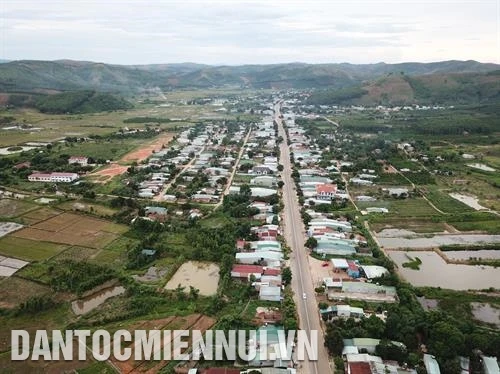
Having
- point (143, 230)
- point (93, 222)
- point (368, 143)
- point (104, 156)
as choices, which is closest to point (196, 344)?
point (143, 230)

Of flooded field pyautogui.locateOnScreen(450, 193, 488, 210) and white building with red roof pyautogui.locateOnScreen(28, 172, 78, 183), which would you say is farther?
white building with red roof pyautogui.locateOnScreen(28, 172, 78, 183)

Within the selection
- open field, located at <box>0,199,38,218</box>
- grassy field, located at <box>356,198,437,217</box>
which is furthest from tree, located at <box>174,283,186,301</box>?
grassy field, located at <box>356,198,437,217</box>

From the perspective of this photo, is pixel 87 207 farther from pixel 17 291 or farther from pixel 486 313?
pixel 486 313

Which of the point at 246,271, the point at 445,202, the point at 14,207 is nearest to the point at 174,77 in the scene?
the point at 14,207

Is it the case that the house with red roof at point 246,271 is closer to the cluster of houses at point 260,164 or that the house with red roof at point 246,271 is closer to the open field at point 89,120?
the cluster of houses at point 260,164

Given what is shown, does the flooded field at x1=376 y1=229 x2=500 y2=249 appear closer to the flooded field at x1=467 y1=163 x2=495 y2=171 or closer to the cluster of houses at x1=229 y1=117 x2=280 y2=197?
the cluster of houses at x1=229 y1=117 x2=280 y2=197
